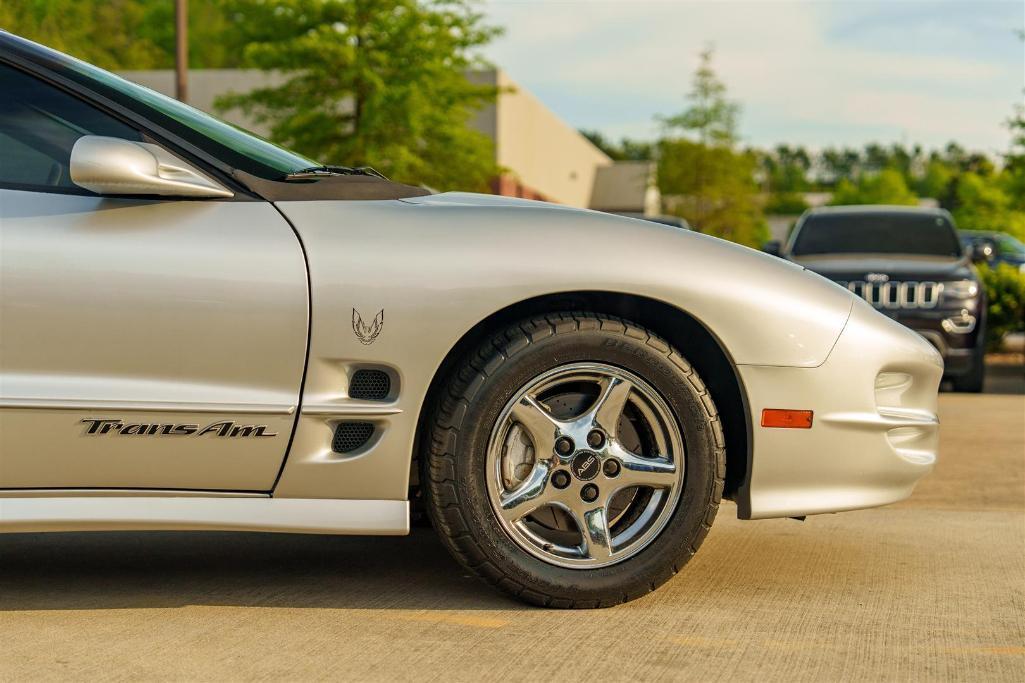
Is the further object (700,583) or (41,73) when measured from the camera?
(700,583)

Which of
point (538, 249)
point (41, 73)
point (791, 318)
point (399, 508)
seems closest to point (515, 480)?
point (399, 508)

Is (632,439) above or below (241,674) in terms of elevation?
above

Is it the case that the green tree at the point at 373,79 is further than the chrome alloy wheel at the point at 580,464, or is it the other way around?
the green tree at the point at 373,79

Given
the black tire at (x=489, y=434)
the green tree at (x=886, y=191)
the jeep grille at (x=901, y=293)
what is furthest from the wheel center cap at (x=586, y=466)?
the green tree at (x=886, y=191)

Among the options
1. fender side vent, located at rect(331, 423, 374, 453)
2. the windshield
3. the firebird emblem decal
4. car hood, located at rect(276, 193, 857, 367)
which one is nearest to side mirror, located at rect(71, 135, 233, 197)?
the windshield

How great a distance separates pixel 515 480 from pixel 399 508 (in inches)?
13.2

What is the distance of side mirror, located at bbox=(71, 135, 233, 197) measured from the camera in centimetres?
343

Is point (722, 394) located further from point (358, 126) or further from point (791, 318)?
point (358, 126)

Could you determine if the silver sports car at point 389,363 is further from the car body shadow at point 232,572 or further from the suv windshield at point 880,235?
the suv windshield at point 880,235

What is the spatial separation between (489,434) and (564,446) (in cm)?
22

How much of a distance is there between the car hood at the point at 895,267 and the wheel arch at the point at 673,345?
24.2 ft

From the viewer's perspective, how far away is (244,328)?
3.51m

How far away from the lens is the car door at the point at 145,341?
3.46 metres

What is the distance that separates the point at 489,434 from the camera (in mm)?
3627
